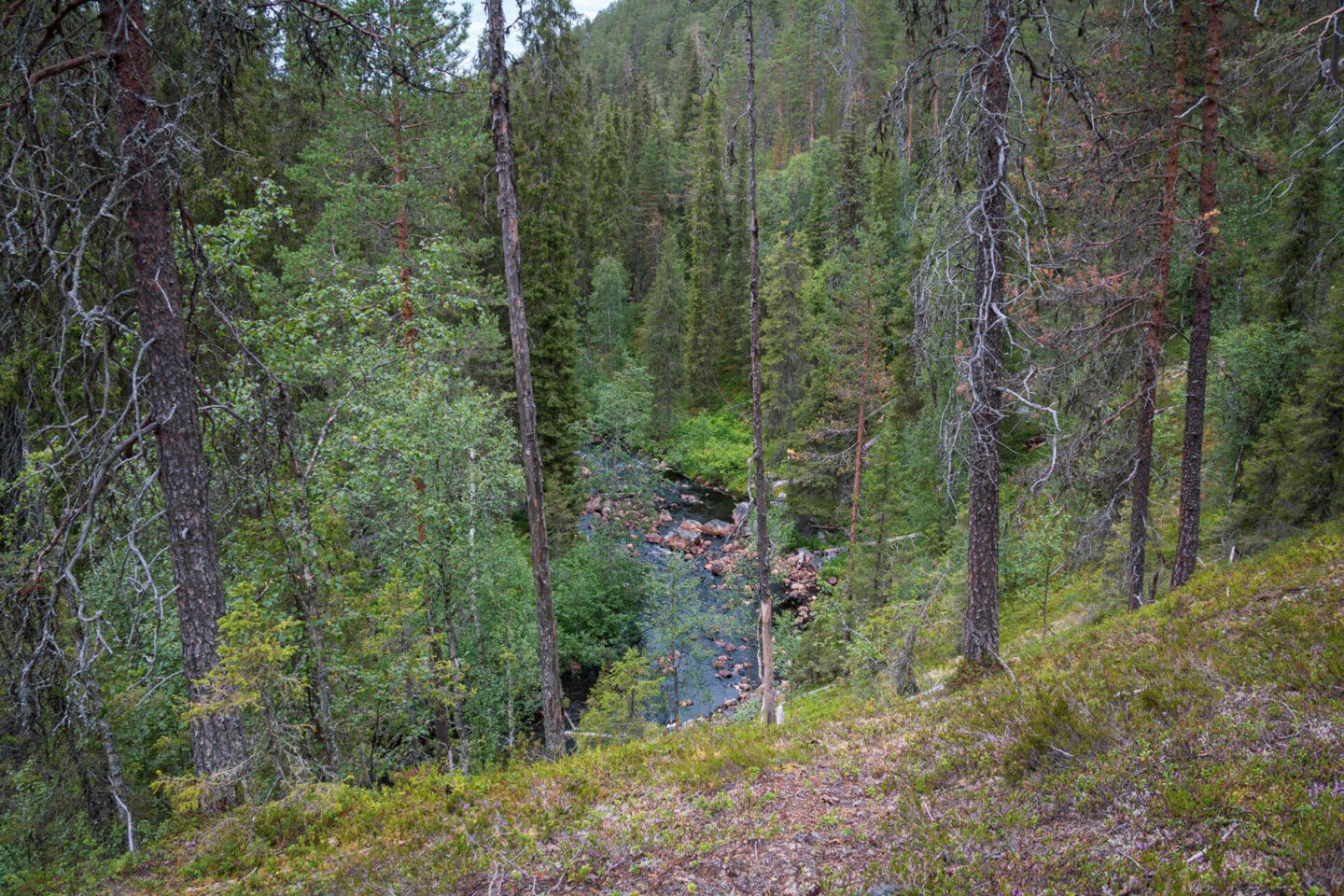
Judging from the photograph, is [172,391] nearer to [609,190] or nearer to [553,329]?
[553,329]

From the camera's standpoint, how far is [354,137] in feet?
44.3

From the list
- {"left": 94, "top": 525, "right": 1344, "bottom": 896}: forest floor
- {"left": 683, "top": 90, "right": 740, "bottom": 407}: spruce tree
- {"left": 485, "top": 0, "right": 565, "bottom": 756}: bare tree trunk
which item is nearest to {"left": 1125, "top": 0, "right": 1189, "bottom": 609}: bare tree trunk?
{"left": 94, "top": 525, "right": 1344, "bottom": 896}: forest floor

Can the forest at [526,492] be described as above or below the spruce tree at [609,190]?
below

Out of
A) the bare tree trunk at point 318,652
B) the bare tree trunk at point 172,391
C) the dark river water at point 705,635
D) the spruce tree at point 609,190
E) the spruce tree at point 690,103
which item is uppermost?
the spruce tree at point 690,103

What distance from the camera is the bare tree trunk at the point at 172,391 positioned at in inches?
206

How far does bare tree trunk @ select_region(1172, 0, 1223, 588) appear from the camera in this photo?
9359mm

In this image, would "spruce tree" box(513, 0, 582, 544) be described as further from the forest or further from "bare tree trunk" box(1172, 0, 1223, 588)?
"bare tree trunk" box(1172, 0, 1223, 588)

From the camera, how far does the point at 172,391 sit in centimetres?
558

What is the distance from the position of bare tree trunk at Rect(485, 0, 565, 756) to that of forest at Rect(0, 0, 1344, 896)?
0.07 meters

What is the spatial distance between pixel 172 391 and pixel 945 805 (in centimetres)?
719

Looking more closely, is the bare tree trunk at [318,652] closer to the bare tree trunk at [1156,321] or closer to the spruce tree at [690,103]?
the bare tree trunk at [1156,321]

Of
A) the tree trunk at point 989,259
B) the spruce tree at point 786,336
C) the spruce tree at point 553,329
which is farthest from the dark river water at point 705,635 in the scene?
the tree trunk at point 989,259

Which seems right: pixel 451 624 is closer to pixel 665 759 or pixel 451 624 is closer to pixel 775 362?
pixel 665 759

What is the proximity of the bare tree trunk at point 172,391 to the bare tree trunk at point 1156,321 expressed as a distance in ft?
40.4
